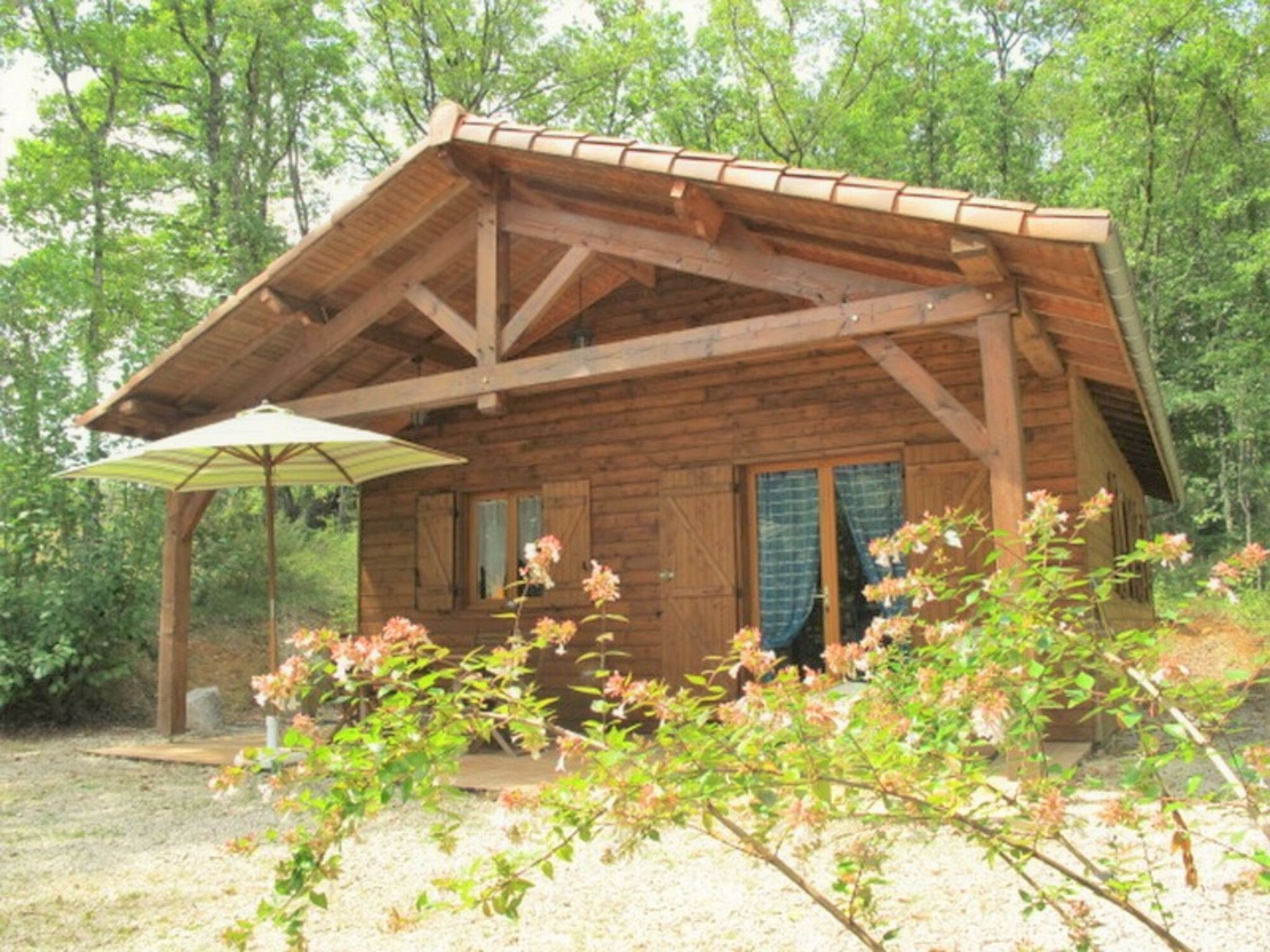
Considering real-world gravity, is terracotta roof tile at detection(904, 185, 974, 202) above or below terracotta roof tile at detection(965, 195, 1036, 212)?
above

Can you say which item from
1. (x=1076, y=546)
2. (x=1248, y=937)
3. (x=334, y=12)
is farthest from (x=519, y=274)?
(x=334, y=12)

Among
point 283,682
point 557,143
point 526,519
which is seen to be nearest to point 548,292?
point 557,143

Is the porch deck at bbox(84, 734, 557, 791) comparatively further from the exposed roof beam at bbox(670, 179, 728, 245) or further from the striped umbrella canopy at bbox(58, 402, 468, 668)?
the exposed roof beam at bbox(670, 179, 728, 245)

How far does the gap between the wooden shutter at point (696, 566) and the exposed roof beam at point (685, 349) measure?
1785 mm

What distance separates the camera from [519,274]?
825 centimetres

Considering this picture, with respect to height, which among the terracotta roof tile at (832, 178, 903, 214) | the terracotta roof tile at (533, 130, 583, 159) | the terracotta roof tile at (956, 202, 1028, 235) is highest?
the terracotta roof tile at (533, 130, 583, 159)

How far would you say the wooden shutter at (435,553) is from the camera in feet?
28.8

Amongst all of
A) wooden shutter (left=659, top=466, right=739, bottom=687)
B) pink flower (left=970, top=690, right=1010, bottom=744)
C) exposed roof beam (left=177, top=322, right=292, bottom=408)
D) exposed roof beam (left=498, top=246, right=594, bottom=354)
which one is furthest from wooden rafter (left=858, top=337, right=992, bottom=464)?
exposed roof beam (left=177, top=322, right=292, bottom=408)

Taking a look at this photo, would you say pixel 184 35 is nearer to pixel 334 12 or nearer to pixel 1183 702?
pixel 334 12

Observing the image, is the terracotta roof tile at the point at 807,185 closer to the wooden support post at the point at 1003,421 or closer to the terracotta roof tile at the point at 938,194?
the terracotta roof tile at the point at 938,194

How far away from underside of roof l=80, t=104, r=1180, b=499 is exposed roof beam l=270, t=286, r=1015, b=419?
150 millimetres

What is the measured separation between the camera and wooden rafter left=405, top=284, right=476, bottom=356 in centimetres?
655

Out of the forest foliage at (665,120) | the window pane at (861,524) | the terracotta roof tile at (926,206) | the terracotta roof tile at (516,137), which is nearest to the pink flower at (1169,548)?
the terracotta roof tile at (926,206)

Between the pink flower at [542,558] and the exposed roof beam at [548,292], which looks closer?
the pink flower at [542,558]
